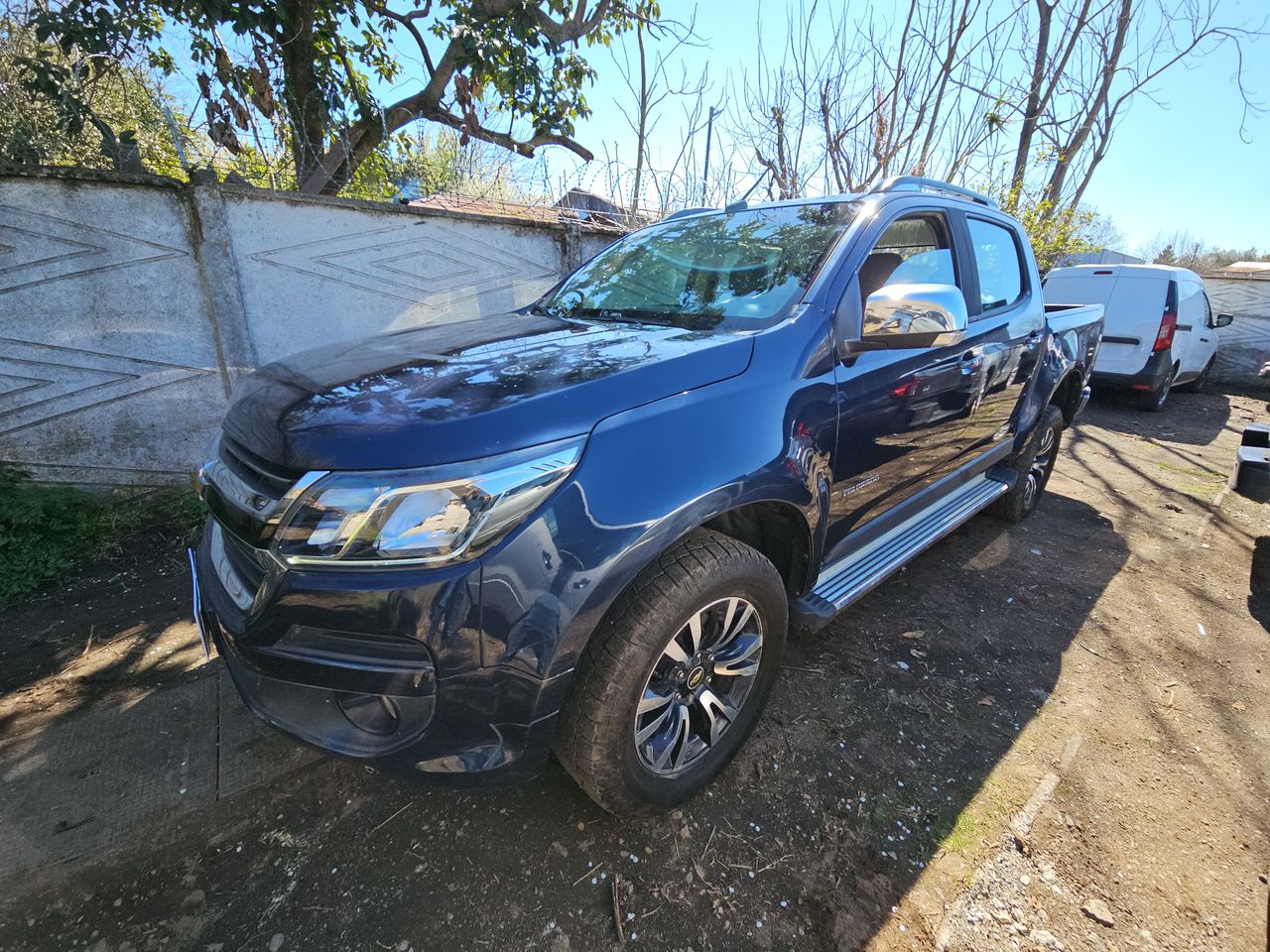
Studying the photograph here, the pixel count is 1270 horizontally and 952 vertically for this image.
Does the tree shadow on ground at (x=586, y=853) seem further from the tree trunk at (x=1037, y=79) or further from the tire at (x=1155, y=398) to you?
the tree trunk at (x=1037, y=79)

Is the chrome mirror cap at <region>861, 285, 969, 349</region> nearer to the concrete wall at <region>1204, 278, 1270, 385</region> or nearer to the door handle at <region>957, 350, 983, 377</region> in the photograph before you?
the door handle at <region>957, 350, 983, 377</region>

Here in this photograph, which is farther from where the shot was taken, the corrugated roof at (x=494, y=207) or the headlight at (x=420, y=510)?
the corrugated roof at (x=494, y=207)

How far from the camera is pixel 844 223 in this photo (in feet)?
7.23

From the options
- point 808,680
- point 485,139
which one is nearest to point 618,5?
point 485,139

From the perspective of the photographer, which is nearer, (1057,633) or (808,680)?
(808,680)

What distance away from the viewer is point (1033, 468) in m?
3.92

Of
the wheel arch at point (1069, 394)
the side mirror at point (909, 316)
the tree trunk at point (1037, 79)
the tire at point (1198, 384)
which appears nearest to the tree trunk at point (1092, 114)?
the tree trunk at point (1037, 79)

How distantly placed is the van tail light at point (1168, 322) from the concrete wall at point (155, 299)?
28.2ft

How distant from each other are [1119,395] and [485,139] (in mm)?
9690

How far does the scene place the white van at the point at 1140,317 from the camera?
23.9 feet

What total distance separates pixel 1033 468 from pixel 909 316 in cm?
272

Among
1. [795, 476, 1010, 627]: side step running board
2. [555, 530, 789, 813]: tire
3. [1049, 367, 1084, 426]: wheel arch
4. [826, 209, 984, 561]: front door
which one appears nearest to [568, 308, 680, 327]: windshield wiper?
[826, 209, 984, 561]: front door

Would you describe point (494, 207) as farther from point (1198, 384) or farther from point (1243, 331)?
point (1243, 331)

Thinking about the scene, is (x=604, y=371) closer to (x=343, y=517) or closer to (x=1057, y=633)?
(x=343, y=517)
